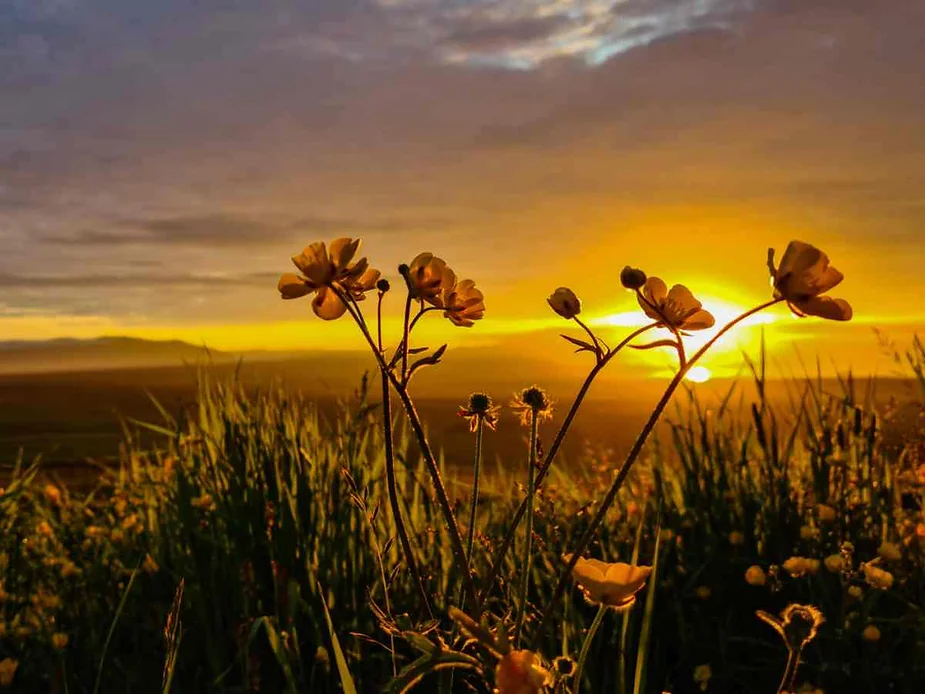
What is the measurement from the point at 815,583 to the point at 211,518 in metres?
2.25

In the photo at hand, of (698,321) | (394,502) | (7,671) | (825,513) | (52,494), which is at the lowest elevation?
Result: (7,671)

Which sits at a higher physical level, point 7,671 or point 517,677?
point 517,677

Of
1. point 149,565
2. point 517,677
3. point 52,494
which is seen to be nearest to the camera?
point 517,677

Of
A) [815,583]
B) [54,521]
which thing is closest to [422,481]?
[815,583]

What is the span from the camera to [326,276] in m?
1.51

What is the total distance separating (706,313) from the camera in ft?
4.85

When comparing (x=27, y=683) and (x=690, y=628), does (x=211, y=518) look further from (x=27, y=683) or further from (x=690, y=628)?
(x=690, y=628)

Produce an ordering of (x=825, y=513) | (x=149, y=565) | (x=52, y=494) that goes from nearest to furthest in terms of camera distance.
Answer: (x=825, y=513)
(x=149, y=565)
(x=52, y=494)

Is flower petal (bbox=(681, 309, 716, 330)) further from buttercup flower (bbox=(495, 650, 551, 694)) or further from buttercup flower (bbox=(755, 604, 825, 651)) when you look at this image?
buttercup flower (bbox=(495, 650, 551, 694))

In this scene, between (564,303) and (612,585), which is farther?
(564,303)

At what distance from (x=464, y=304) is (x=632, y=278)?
34 centimetres

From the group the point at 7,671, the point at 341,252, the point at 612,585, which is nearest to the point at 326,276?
the point at 341,252

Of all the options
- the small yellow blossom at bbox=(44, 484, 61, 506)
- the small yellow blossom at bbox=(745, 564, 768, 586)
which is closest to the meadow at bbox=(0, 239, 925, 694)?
the small yellow blossom at bbox=(745, 564, 768, 586)

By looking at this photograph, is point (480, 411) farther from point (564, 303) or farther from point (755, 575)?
point (755, 575)
